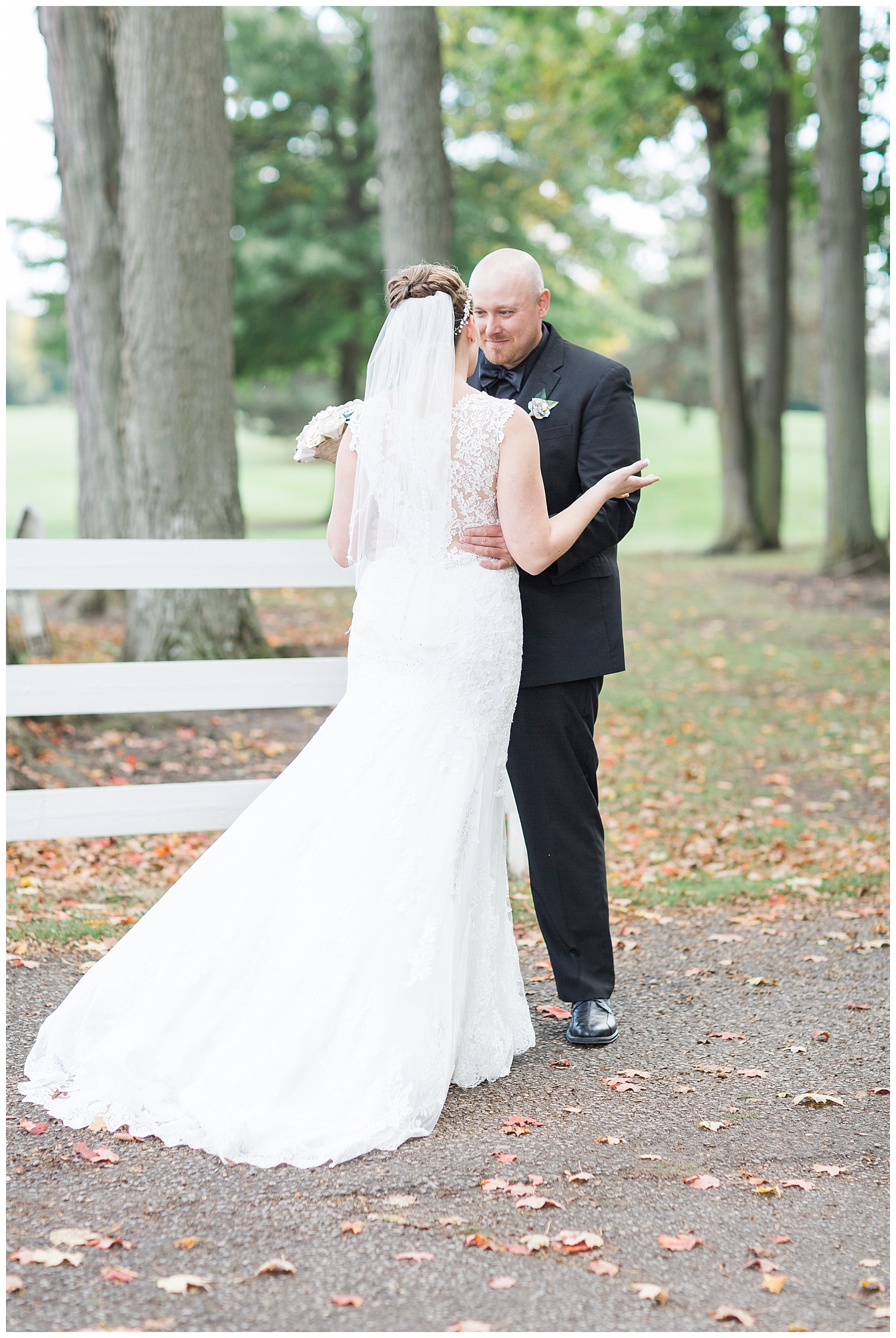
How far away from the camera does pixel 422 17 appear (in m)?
9.30

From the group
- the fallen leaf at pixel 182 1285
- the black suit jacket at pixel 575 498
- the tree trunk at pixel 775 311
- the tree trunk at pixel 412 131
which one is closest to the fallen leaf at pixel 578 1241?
the fallen leaf at pixel 182 1285

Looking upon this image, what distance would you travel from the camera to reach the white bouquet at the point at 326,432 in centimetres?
390

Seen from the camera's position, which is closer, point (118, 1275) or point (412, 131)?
point (118, 1275)

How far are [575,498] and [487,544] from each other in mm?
514

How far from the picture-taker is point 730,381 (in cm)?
1962

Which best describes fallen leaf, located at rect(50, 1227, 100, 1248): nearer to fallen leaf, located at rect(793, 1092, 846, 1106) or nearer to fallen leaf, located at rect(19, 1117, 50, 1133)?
fallen leaf, located at rect(19, 1117, 50, 1133)

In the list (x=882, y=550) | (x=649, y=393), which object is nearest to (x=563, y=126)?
(x=882, y=550)

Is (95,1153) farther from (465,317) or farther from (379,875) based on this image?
(465,317)

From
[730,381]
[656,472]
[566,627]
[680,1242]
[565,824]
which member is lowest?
[680,1242]

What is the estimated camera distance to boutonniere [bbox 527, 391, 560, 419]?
407cm

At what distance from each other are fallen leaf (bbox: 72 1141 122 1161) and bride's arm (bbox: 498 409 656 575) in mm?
2038

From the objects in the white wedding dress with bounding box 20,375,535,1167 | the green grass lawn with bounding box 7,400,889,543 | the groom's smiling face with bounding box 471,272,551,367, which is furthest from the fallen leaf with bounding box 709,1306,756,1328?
the green grass lawn with bounding box 7,400,889,543

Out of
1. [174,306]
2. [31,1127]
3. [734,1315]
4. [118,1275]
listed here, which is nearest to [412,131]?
[174,306]

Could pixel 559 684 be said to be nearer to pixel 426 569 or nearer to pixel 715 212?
pixel 426 569
